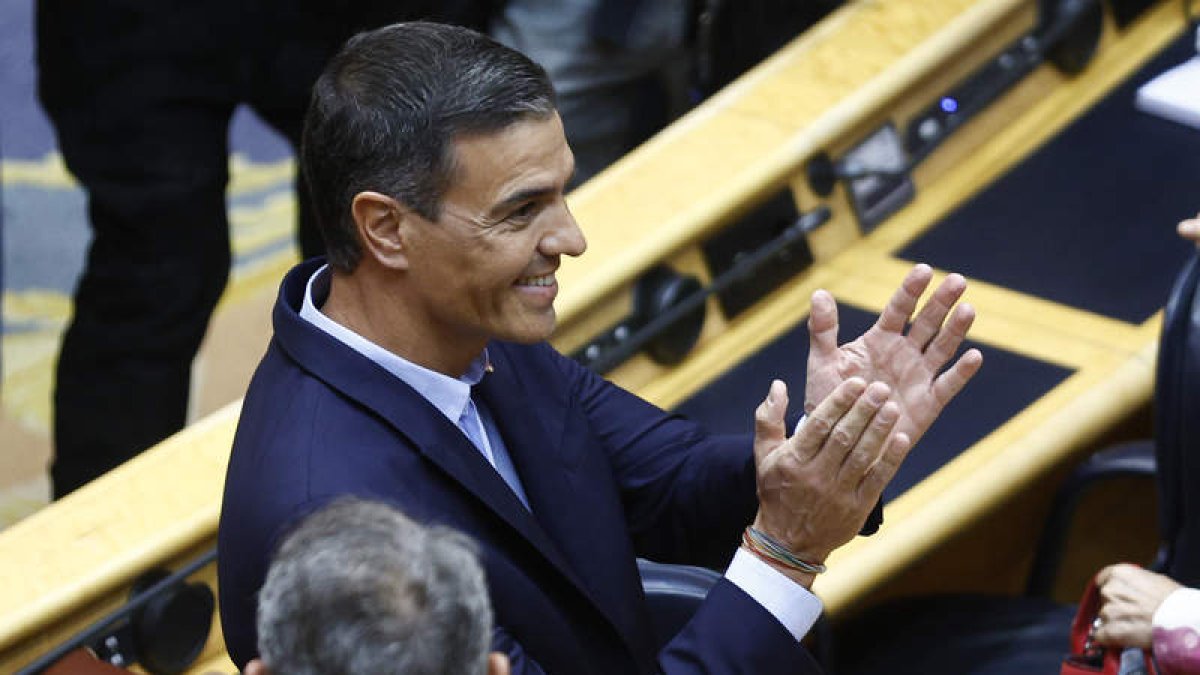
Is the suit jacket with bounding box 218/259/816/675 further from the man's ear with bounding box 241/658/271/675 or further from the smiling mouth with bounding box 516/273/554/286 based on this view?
the man's ear with bounding box 241/658/271/675

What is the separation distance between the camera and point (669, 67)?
3182 millimetres

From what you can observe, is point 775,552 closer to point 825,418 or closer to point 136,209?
point 825,418

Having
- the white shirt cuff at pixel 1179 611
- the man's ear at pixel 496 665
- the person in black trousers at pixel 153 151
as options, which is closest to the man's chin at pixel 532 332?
the man's ear at pixel 496 665

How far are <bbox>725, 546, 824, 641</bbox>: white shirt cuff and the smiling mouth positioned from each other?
276 millimetres

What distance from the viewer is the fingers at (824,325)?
1788mm

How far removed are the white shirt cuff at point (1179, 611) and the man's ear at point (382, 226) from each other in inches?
31.7

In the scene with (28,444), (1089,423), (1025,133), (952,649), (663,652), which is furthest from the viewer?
(28,444)

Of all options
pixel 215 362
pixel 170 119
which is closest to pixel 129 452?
pixel 170 119

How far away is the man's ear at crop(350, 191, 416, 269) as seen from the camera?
1667 mm

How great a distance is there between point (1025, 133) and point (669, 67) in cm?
53

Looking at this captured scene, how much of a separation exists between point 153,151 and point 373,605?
174 centimetres

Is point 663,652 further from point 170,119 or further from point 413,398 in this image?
point 170,119

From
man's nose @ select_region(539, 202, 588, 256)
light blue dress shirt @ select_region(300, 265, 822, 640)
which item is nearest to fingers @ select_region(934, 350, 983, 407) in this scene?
light blue dress shirt @ select_region(300, 265, 822, 640)

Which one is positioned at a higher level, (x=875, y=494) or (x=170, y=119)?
(x=875, y=494)
